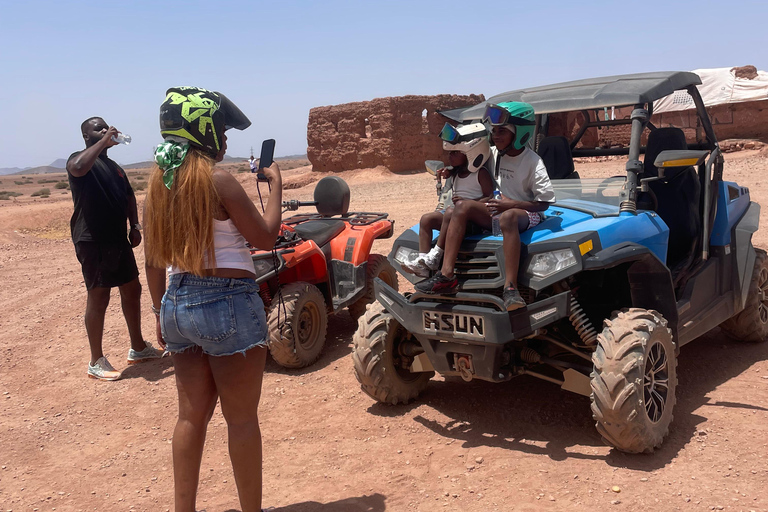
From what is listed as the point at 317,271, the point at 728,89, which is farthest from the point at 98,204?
the point at 728,89

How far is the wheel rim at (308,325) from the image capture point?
655 cm

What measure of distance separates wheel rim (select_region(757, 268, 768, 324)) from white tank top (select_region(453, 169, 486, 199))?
2.99 m

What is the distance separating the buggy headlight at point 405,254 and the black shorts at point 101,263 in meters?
2.98

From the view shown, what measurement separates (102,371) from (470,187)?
3.96 meters

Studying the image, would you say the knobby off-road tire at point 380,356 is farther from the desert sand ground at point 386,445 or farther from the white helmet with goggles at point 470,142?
the white helmet with goggles at point 470,142

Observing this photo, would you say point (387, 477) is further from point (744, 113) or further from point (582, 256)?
point (744, 113)

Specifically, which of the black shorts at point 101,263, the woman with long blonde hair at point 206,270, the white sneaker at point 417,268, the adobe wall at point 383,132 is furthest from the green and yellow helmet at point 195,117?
the adobe wall at point 383,132

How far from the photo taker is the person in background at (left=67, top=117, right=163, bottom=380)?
6.45 m

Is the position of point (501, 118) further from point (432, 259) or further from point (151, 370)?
point (151, 370)

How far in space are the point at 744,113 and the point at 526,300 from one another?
27.8 metres

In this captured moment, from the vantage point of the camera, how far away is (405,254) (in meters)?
5.04

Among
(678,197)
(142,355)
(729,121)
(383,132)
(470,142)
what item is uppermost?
Result: (383,132)

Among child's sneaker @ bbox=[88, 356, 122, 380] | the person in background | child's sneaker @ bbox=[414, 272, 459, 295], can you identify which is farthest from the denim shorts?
child's sneaker @ bbox=[88, 356, 122, 380]

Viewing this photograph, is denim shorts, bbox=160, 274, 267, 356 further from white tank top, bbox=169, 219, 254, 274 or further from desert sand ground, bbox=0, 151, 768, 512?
desert sand ground, bbox=0, 151, 768, 512
